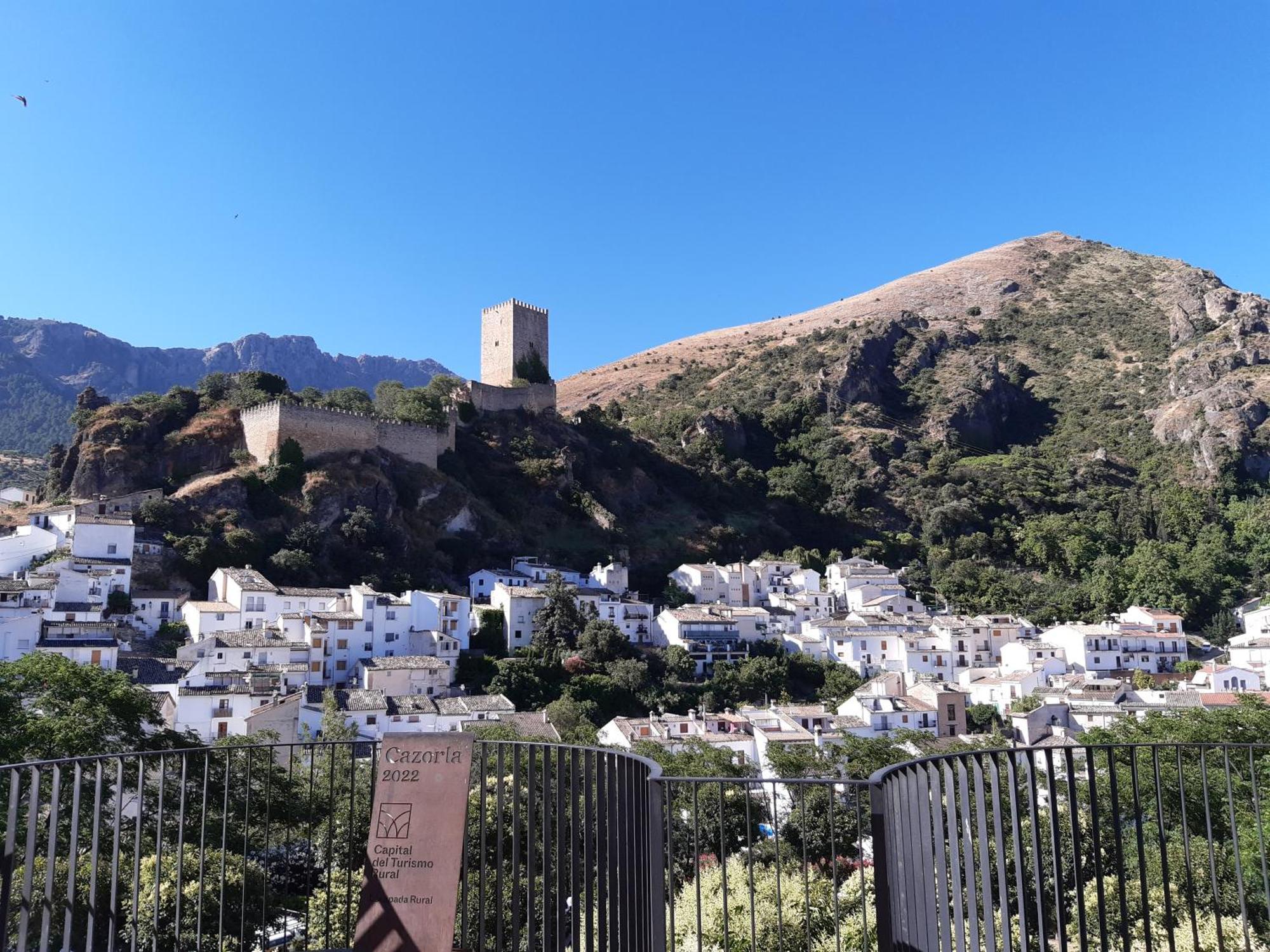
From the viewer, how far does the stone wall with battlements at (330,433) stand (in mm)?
43969

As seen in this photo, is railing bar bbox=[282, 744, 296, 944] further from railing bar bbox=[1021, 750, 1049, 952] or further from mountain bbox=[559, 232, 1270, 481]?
mountain bbox=[559, 232, 1270, 481]

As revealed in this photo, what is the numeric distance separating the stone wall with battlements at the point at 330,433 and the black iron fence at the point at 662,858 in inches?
901

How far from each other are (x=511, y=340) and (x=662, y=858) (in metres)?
59.4

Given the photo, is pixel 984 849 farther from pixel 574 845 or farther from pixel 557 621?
pixel 557 621

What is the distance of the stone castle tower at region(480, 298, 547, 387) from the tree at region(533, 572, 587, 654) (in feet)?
82.2

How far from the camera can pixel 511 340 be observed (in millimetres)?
62594

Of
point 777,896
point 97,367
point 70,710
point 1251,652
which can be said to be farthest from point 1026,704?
point 97,367

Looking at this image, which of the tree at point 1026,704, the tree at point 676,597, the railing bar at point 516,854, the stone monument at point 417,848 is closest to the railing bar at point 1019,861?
the railing bar at point 516,854

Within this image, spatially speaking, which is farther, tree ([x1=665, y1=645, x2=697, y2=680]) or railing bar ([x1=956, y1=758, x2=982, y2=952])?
tree ([x1=665, y1=645, x2=697, y2=680])

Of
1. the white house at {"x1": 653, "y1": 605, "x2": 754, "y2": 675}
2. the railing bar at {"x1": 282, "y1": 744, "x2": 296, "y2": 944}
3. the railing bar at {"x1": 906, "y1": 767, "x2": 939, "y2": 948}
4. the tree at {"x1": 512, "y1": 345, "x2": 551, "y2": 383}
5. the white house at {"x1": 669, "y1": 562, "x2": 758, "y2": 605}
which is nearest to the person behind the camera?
the railing bar at {"x1": 906, "y1": 767, "x2": 939, "y2": 948}

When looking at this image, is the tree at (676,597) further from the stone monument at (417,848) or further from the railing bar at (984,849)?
the railing bar at (984,849)

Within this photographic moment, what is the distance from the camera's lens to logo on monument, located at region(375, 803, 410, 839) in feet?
14.7

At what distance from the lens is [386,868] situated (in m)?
4.46

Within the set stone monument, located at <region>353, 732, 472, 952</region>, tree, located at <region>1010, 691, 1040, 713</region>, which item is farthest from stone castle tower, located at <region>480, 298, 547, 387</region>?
stone monument, located at <region>353, 732, 472, 952</region>
